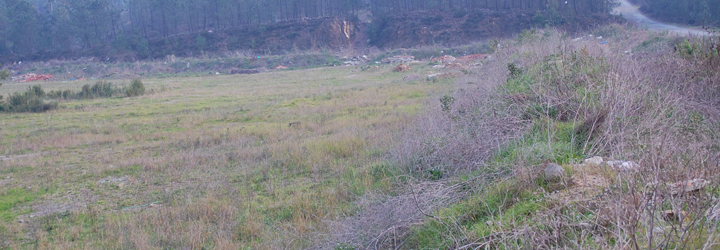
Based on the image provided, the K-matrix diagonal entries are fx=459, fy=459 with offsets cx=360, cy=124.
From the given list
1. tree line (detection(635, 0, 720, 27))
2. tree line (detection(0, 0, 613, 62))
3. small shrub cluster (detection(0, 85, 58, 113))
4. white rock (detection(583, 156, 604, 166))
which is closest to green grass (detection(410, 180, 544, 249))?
white rock (detection(583, 156, 604, 166))

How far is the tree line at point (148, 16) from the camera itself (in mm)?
64938

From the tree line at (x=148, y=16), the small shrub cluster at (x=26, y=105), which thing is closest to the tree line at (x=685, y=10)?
the tree line at (x=148, y=16)

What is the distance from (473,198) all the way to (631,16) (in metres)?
54.2

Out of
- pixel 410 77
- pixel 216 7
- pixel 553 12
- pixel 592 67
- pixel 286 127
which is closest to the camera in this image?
pixel 592 67

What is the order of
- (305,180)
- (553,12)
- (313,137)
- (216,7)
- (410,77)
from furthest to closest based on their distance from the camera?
(216,7), (553,12), (410,77), (313,137), (305,180)

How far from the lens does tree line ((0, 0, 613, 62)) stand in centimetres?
6494

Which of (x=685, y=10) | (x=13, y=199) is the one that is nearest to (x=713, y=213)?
(x=13, y=199)

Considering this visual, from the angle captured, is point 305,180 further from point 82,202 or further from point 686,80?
point 686,80

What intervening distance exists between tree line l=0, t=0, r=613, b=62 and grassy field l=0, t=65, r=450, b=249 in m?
53.3

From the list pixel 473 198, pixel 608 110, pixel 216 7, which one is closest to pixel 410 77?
pixel 608 110

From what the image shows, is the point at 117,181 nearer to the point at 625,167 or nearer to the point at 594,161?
the point at 594,161

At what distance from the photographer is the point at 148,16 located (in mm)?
82875

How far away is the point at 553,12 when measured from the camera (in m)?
44.7

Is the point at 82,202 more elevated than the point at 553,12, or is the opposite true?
the point at 553,12
